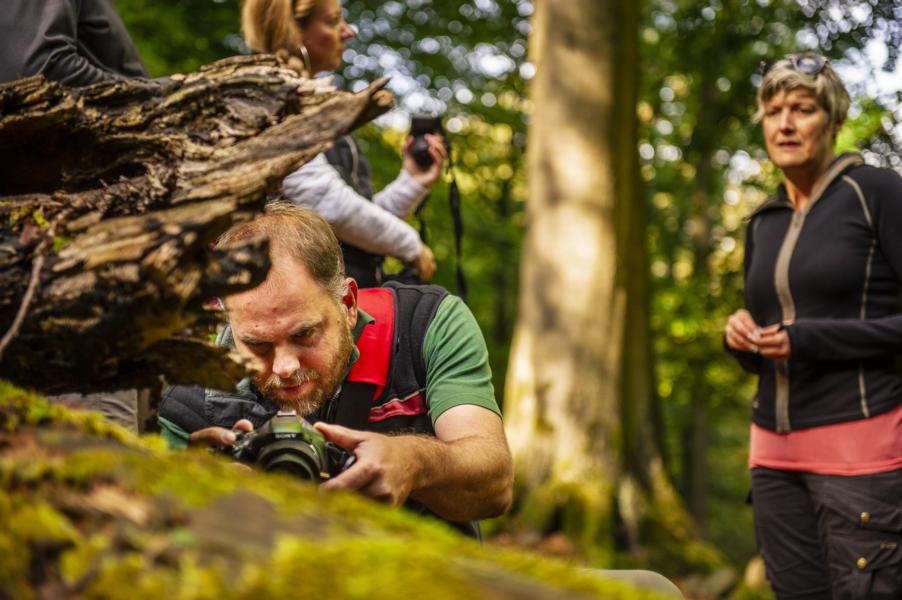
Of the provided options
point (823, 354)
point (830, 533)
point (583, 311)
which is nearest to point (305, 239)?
point (823, 354)

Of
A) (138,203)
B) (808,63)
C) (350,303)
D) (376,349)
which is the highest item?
(808,63)

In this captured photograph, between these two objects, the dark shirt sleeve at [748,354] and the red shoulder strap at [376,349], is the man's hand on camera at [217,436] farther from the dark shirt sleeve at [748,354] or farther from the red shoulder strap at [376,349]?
the dark shirt sleeve at [748,354]

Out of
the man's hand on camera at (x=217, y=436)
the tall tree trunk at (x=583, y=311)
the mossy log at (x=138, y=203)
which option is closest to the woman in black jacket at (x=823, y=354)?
the man's hand on camera at (x=217, y=436)

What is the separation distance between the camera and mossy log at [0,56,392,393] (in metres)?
1.77

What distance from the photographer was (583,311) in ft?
25.9

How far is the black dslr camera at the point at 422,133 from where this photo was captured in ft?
14.7

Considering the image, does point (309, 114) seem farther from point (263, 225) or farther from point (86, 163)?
point (263, 225)

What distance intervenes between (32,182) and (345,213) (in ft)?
5.64

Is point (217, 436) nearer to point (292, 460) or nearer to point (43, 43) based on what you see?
point (292, 460)

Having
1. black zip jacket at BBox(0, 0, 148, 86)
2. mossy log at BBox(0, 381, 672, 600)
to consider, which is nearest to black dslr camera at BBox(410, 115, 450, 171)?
black zip jacket at BBox(0, 0, 148, 86)

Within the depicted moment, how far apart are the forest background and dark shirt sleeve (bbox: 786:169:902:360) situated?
2055 millimetres

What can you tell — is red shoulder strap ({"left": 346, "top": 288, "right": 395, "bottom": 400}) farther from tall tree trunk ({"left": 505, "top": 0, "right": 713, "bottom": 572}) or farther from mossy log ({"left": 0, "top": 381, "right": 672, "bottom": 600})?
tall tree trunk ({"left": 505, "top": 0, "right": 713, "bottom": 572})

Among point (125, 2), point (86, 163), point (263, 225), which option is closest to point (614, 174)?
point (125, 2)

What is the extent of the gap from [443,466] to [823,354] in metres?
1.97
